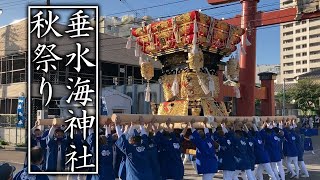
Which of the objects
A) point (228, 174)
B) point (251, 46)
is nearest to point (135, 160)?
point (228, 174)

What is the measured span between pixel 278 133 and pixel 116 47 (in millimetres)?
17928

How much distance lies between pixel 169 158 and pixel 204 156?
679 mm

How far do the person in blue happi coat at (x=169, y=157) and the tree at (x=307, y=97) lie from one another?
3114 cm

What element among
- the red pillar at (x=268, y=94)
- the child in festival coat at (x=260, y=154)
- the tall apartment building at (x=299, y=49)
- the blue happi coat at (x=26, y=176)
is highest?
the tall apartment building at (x=299, y=49)

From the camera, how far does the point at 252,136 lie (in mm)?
8906

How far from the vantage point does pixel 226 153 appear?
8125 mm

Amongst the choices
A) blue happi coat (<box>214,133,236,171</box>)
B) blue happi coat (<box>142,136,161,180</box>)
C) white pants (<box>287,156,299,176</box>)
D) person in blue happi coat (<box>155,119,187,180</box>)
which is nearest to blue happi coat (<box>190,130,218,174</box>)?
person in blue happi coat (<box>155,119,187,180</box>)

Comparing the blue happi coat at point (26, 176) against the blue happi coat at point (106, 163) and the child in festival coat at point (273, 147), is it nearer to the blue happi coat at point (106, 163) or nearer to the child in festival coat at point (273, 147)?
the blue happi coat at point (106, 163)

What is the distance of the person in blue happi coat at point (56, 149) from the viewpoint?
7184 mm

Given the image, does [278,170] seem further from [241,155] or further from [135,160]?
[135,160]

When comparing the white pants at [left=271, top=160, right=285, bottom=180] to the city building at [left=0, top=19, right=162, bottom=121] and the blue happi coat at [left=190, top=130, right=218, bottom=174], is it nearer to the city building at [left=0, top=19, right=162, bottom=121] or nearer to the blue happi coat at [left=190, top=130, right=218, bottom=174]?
the blue happi coat at [left=190, top=130, right=218, bottom=174]

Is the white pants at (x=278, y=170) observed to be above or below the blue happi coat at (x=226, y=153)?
below

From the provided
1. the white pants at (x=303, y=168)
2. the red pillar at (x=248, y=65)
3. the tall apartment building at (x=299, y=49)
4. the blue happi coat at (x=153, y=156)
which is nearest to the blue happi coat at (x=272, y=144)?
the white pants at (x=303, y=168)

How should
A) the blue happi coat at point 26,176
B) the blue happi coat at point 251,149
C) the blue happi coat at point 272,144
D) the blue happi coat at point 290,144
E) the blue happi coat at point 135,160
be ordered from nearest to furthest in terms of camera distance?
the blue happi coat at point 26,176
the blue happi coat at point 135,160
the blue happi coat at point 251,149
the blue happi coat at point 272,144
the blue happi coat at point 290,144
